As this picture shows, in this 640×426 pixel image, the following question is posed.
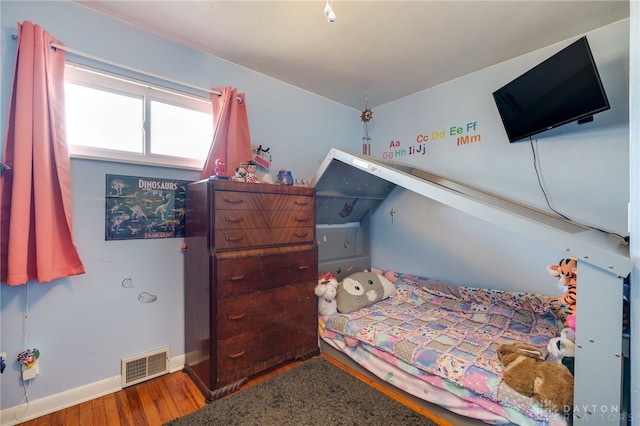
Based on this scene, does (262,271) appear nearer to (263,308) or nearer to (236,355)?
(263,308)

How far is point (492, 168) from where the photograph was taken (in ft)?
7.65

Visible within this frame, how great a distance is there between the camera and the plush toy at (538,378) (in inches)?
45.8

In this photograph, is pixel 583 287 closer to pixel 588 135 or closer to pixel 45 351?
pixel 588 135

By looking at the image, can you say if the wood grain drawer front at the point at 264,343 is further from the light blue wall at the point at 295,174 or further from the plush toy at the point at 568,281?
the plush toy at the point at 568,281

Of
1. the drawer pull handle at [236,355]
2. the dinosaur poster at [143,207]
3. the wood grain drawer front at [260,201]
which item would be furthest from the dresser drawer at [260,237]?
the drawer pull handle at [236,355]

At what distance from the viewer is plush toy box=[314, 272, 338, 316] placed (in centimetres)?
215

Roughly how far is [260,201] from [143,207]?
0.79 metres

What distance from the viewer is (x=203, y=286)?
175 cm

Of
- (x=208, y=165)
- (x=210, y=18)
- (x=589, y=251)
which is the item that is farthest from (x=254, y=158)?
(x=589, y=251)

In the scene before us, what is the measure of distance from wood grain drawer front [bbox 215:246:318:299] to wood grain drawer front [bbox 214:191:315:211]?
32cm

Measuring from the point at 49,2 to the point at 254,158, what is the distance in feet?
4.75

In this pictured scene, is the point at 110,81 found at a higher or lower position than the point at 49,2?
lower

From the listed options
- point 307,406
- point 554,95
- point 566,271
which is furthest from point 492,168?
point 307,406

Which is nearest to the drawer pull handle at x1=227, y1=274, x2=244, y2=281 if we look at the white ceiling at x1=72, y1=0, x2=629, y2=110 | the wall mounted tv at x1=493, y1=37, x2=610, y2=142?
the white ceiling at x1=72, y1=0, x2=629, y2=110
